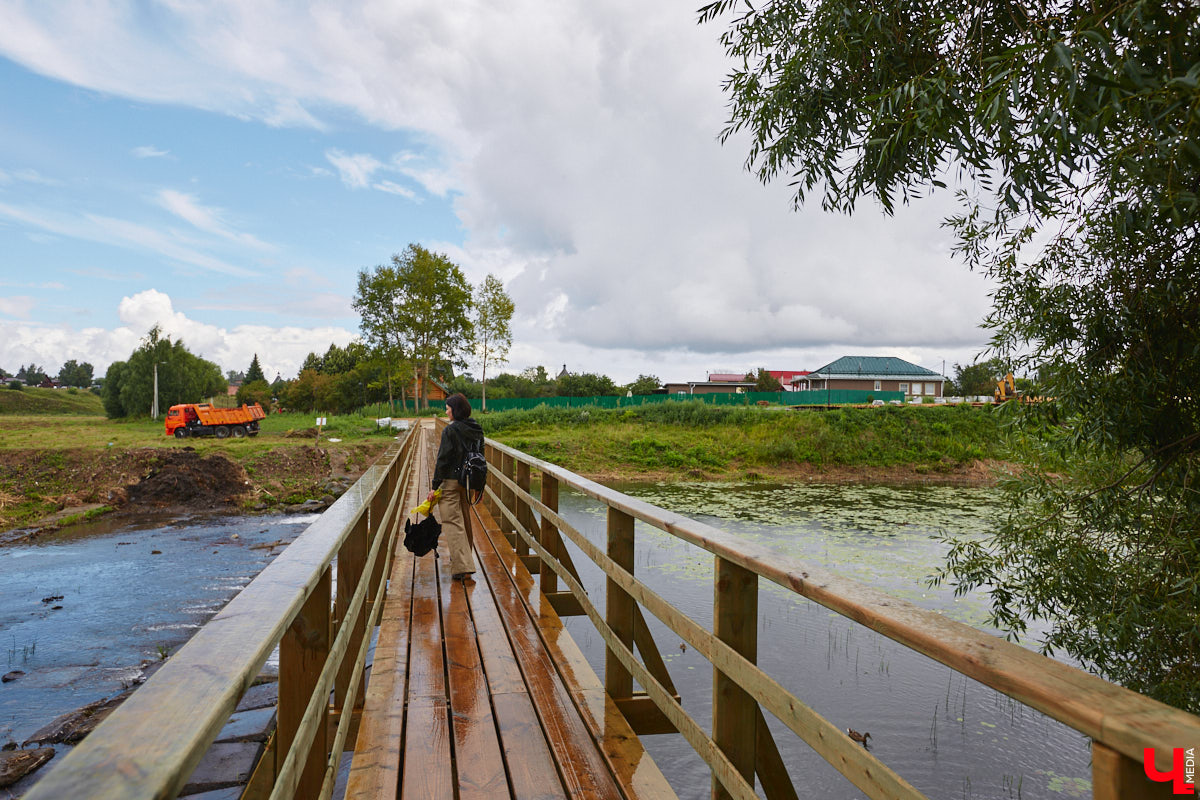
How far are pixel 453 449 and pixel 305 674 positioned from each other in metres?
4.36

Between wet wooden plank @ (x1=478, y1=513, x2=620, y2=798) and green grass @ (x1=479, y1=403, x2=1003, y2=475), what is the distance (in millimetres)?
22847

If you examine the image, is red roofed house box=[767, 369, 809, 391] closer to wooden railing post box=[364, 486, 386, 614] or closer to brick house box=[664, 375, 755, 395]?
brick house box=[664, 375, 755, 395]

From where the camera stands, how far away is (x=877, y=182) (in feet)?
15.8

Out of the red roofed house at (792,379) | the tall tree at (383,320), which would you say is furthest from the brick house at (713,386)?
the tall tree at (383,320)

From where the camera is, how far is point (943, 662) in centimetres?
117

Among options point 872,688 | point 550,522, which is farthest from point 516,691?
point 872,688

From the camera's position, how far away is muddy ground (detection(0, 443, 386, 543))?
1912 cm

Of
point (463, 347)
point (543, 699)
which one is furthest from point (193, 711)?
point (463, 347)

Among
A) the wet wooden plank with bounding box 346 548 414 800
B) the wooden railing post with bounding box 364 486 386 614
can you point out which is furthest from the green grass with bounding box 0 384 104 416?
the wet wooden plank with bounding box 346 548 414 800

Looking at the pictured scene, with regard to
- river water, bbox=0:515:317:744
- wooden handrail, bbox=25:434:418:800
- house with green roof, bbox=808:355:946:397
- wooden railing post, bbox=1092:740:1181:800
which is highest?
house with green roof, bbox=808:355:946:397

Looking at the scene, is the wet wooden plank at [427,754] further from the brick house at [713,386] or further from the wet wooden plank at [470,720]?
the brick house at [713,386]

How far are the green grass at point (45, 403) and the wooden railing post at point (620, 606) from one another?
95.5 m

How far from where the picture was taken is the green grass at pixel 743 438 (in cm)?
2958

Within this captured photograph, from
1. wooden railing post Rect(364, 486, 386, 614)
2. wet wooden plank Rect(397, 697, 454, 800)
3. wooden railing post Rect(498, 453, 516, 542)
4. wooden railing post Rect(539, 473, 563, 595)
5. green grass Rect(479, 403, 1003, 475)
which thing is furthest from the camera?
green grass Rect(479, 403, 1003, 475)
